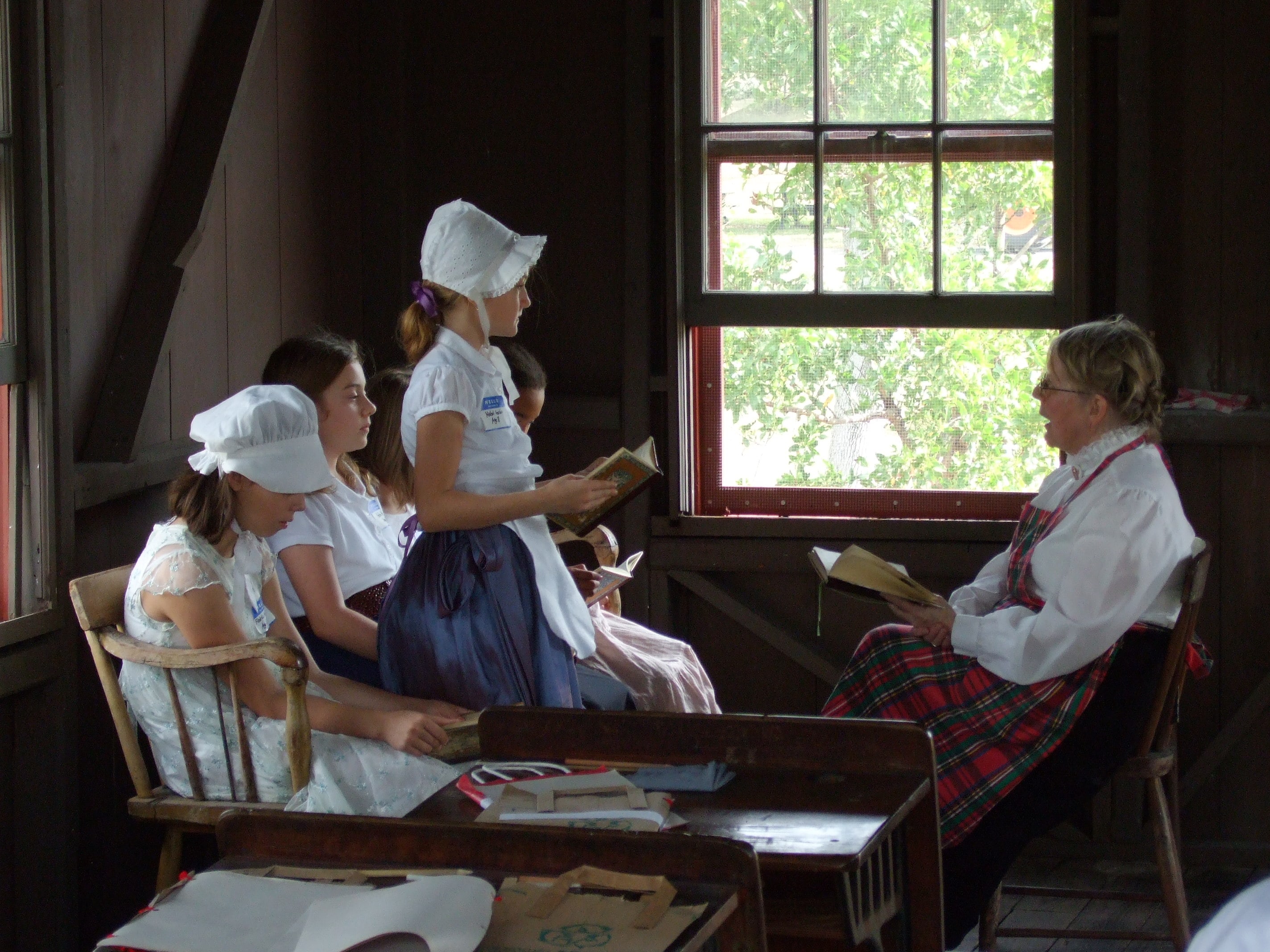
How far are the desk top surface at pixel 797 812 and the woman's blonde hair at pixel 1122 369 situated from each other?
143cm

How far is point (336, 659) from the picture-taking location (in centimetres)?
302

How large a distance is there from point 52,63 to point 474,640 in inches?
51.5

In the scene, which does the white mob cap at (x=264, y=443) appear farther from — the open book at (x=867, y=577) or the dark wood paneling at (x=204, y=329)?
the open book at (x=867, y=577)

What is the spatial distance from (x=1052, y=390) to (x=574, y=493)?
1.13 m

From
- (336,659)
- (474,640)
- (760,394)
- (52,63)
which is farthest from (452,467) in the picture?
(760,394)

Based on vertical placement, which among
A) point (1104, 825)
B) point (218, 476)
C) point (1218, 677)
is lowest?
point (1104, 825)

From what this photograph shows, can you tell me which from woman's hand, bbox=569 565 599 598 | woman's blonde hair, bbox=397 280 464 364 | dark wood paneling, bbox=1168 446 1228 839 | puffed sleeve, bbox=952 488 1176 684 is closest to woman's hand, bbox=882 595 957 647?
puffed sleeve, bbox=952 488 1176 684

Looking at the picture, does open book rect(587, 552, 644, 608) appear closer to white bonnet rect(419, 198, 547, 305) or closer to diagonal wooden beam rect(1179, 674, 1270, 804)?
white bonnet rect(419, 198, 547, 305)

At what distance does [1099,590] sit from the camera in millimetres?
2939

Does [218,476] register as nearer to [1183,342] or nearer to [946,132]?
[946,132]

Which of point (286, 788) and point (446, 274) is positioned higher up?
point (446, 274)

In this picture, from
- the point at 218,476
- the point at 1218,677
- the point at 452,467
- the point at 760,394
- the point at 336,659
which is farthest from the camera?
the point at 760,394

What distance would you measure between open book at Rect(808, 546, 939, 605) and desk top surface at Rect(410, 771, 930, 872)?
111cm

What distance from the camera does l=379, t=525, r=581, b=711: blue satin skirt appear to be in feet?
9.24
